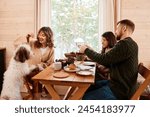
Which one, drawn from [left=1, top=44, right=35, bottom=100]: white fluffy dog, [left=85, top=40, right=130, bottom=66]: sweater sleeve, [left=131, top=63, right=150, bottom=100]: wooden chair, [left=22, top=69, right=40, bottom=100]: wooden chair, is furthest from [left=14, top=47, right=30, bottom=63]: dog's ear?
[left=131, top=63, right=150, bottom=100]: wooden chair

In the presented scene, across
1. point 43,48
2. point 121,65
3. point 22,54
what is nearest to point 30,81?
point 22,54

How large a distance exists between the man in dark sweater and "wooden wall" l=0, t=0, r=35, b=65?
1738mm

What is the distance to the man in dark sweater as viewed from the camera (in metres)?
1.82

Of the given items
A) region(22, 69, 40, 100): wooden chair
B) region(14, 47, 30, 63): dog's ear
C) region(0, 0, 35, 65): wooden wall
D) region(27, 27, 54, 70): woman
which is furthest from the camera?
region(0, 0, 35, 65): wooden wall

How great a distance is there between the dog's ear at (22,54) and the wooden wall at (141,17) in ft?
5.52

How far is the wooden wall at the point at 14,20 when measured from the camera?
3.34m

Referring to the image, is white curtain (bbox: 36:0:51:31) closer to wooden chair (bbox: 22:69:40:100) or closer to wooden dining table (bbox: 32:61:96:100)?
wooden chair (bbox: 22:69:40:100)

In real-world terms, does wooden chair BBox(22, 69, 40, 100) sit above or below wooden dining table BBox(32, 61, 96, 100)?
below

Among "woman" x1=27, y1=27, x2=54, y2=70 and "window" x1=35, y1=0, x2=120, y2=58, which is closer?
"woman" x1=27, y1=27, x2=54, y2=70

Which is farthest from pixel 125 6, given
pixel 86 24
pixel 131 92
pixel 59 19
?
pixel 131 92

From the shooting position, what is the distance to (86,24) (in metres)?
3.48

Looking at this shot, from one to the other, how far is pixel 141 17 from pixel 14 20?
2.09m

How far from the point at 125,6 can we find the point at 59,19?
1.13 m

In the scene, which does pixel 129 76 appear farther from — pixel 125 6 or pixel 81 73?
pixel 125 6
